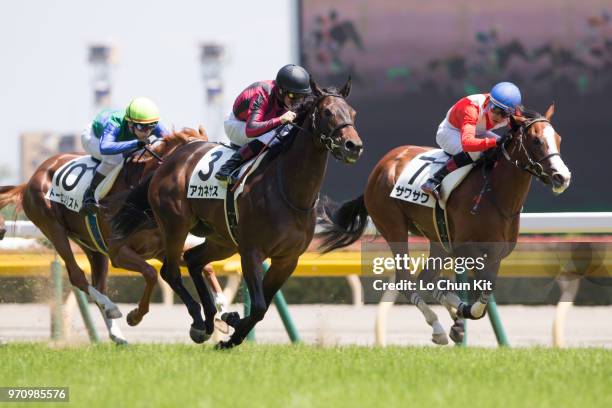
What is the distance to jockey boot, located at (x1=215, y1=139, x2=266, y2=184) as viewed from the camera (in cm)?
762

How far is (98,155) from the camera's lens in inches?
344

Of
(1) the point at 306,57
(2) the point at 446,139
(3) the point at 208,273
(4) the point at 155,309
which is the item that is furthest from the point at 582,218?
(1) the point at 306,57

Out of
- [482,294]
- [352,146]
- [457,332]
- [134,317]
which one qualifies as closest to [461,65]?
[457,332]

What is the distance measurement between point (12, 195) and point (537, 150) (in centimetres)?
408

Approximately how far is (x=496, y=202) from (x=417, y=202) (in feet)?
2.17

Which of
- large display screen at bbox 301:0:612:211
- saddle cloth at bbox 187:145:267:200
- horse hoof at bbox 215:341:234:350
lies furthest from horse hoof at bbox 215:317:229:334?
large display screen at bbox 301:0:612:211

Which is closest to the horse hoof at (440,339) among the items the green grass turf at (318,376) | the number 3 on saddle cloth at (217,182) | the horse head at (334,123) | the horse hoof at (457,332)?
the green grass turf at (318,376)

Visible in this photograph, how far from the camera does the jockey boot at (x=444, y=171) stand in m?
8.06

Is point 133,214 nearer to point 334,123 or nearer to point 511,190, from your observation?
point 334,123

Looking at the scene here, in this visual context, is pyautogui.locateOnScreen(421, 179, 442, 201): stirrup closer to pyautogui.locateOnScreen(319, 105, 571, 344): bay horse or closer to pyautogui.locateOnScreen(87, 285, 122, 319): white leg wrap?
pyautogui.locateOnScreen(319, 105, 571, 344): bay horse

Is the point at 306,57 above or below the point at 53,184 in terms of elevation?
below

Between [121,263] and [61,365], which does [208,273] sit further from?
[61,365]

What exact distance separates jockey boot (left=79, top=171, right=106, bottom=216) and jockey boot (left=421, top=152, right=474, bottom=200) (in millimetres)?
2184

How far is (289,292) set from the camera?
1273 cm
